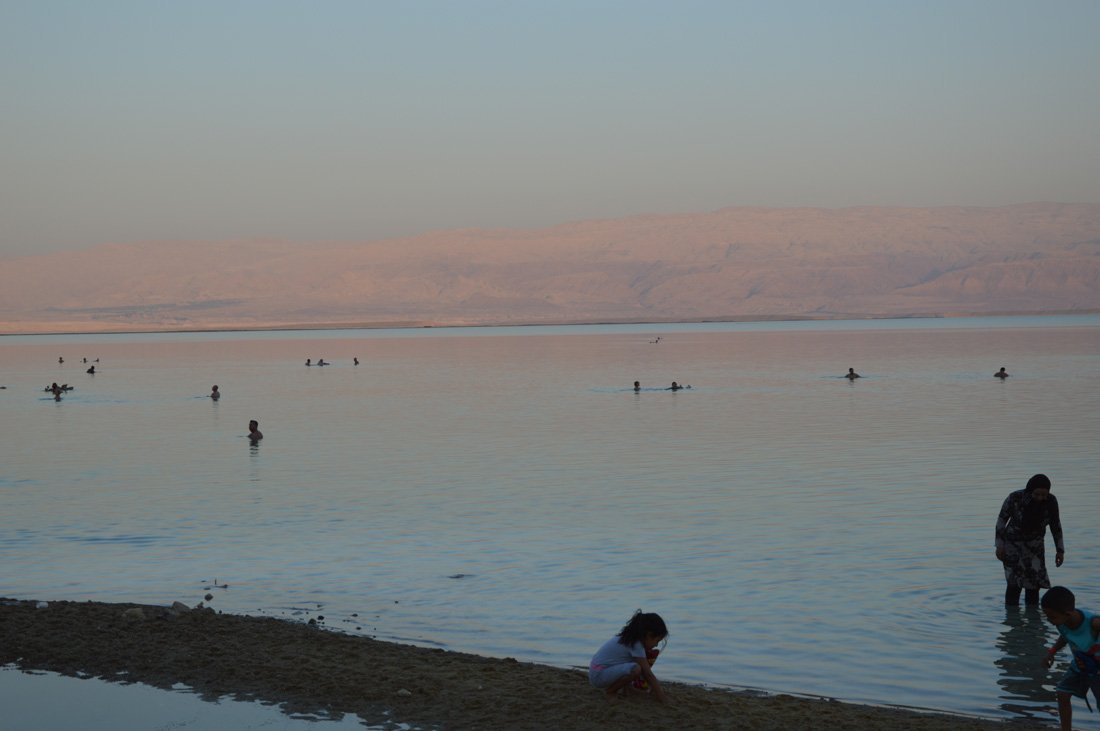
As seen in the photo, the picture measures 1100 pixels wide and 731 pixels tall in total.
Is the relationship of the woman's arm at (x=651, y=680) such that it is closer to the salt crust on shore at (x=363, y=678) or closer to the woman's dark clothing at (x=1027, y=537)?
the salt crust on shore at (x=363, y=678)

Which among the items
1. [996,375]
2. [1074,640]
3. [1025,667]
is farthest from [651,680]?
[996,375]

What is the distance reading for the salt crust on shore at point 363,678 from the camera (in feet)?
33.6

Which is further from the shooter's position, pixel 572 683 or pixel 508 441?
pixel 508 441

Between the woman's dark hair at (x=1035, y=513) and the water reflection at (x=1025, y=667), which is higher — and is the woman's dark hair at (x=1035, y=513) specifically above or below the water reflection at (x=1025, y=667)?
above

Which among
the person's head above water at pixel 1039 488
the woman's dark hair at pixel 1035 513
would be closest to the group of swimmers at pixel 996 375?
the woman's dark hair at pixel 1035 513

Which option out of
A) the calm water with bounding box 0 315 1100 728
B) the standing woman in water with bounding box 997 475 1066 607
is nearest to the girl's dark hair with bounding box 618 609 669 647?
the calm water with bounding box 0 315 1100 728

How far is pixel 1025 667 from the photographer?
40.0 feet

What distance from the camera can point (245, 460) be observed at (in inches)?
1289

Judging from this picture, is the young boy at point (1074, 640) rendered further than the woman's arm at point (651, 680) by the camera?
No

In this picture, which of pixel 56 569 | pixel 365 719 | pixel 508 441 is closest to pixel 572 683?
pixel 365 719

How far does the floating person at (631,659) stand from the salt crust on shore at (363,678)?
0.47ft

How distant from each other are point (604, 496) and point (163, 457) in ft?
47.1

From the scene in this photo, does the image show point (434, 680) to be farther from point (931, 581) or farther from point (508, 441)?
point (508, 441)

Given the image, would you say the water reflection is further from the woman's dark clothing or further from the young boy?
the young boy
